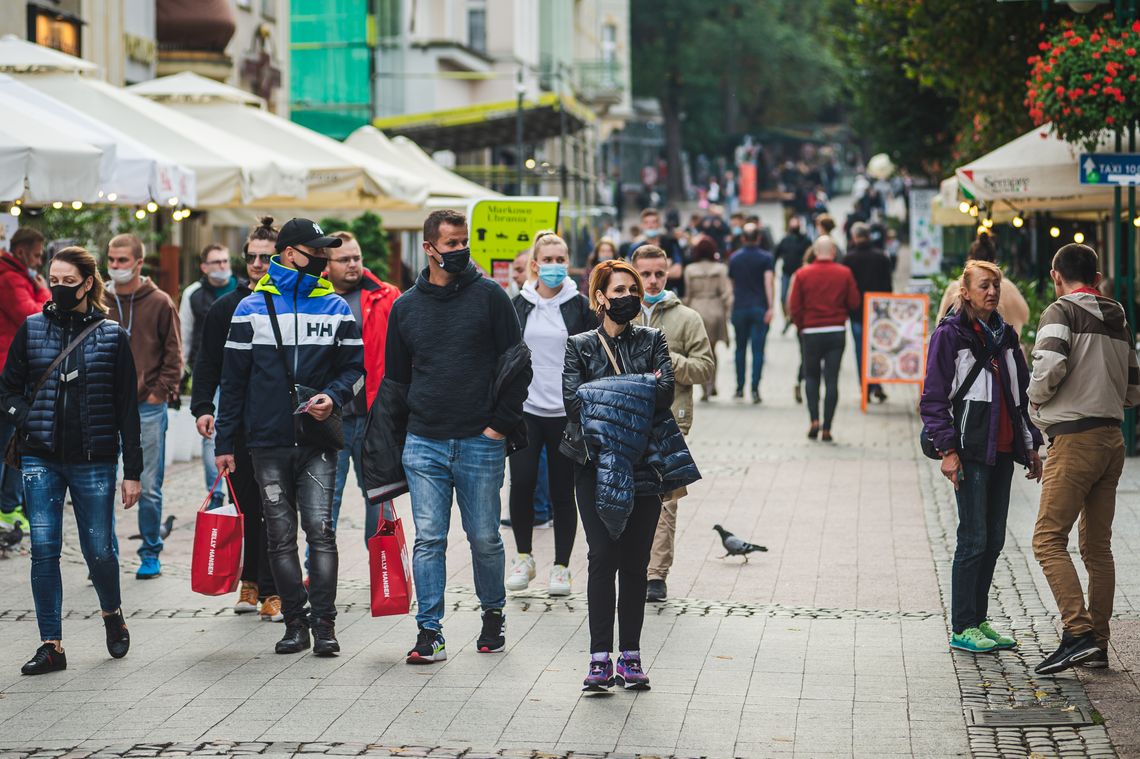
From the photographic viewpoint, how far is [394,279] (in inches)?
981

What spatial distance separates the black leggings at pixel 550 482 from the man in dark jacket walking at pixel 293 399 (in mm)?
1603

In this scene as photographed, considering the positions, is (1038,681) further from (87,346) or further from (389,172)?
(389,172)

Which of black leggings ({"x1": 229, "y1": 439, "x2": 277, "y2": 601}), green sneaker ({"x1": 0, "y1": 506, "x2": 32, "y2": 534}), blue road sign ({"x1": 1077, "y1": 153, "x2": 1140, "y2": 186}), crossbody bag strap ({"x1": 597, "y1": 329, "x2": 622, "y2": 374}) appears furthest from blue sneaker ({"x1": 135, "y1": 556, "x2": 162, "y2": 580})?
blue road sign ({"x1": 1077, "y1": 153, "x2": 1140, "y2": 186})

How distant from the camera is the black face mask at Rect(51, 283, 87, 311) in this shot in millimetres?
7703

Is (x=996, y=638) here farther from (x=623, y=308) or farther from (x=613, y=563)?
(x=623, y=308)

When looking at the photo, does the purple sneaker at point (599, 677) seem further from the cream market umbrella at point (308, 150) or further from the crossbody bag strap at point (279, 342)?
the cream market umbrella at point (308, 150)

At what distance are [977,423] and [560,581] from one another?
251 centimetres

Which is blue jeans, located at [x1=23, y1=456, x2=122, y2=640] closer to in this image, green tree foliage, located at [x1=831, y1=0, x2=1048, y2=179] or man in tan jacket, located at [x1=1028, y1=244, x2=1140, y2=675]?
man in tan jacket, located at [x1=1028, y1=244, x2=1140, y2=675]

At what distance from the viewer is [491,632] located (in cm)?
785

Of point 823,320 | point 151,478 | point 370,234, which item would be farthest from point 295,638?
point 370,234

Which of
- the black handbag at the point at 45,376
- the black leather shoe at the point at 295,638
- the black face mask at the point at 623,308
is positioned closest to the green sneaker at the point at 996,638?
the black face mask at the point at 623,308

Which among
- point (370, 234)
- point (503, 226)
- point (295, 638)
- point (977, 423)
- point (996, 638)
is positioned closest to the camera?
point (977, 423)

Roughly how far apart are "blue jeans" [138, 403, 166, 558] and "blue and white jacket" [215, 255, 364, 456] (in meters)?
2.24

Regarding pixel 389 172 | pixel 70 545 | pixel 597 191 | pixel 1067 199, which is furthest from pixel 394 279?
pixel 597 191
